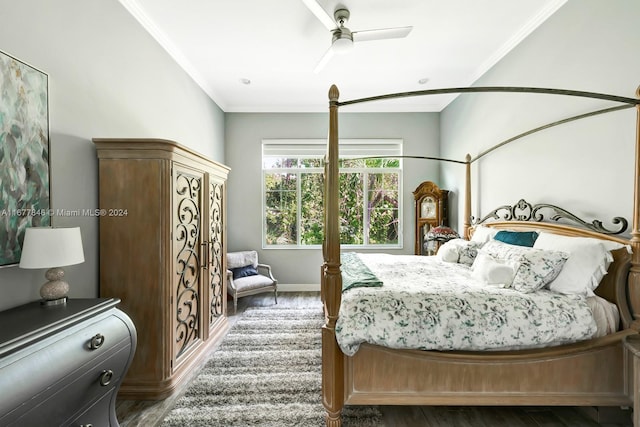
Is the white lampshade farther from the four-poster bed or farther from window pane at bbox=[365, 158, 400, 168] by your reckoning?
window pane at bbox=[365, 158, 400, 168]

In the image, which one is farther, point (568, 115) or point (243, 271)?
point (243, 271)

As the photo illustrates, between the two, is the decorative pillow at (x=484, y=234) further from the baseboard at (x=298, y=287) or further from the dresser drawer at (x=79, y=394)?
the dresser drawer at (x=79, y=394)

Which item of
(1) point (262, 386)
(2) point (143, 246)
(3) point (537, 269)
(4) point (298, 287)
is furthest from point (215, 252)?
(3) point (537, 269)

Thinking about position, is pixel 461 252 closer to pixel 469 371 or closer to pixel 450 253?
pixel 450 253

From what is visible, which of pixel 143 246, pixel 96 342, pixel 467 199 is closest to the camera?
pixel 96 342

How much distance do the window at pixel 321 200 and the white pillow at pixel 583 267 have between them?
283 cm

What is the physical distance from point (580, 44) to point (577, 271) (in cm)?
169

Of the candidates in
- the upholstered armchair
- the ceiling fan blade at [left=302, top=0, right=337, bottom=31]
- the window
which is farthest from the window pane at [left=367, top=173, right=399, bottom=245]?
the ceiling fan blade at [left=302, top=0, right=337, bottom=31]

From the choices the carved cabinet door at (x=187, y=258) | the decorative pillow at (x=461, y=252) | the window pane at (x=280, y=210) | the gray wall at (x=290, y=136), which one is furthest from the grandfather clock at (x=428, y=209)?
the carved cabinet door at (x=187, y=258)

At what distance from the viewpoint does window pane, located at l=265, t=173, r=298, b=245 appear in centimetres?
472

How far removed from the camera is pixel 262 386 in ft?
7.15

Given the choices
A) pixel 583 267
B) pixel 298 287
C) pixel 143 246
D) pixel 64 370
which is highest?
pixel 143 246

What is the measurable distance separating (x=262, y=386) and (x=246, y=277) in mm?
2045

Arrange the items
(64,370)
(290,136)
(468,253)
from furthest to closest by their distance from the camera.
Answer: (290,136) → (468,253) → (64,370)
